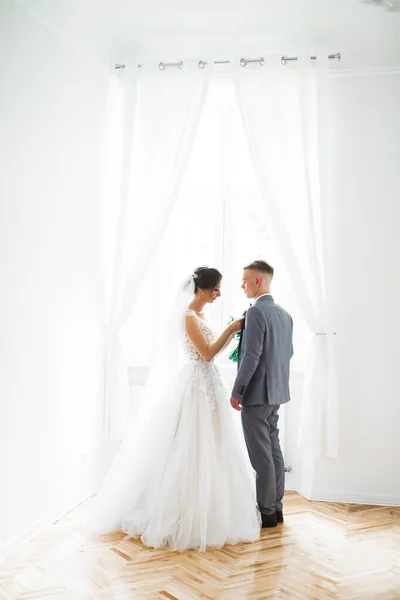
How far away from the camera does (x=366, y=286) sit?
4.46m

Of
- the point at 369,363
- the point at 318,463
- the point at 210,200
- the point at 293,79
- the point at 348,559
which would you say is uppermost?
the point at 293,79

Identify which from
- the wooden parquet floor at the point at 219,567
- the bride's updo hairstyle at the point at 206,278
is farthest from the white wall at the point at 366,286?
the bride's updo hairstyle at the point at 206,278

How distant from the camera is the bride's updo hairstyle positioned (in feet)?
12.8

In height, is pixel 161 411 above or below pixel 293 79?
below

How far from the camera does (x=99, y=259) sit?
4605 millimetres

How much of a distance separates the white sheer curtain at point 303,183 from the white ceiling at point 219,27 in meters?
0.19

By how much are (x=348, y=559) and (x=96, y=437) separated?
1.92 metres

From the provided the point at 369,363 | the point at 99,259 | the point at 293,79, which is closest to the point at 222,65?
the point at 293,79

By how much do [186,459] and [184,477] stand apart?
0.10 meters

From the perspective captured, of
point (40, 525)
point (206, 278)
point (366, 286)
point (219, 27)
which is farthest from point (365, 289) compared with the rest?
point (40, 525)

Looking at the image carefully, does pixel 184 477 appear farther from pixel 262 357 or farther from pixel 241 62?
pixel 241 62

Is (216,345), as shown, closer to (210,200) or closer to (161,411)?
(161,411)

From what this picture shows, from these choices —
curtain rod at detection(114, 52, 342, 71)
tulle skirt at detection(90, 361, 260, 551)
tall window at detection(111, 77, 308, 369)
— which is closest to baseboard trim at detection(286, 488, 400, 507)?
tulle skirt at detection(90, 361, 260, 551)

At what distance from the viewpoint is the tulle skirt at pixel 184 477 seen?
3.50 metres
